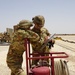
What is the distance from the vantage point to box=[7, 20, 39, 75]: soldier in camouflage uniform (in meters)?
4.55

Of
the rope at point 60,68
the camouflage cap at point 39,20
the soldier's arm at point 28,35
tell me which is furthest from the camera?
the rope at point 60,68

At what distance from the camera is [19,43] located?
4613mm

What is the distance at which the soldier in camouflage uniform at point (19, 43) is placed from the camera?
455 centimetres

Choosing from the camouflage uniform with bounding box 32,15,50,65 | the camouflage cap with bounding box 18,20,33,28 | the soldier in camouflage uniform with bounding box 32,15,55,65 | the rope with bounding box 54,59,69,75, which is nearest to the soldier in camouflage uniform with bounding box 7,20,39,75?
the camouflage cap with bounding box 18,20,33,28

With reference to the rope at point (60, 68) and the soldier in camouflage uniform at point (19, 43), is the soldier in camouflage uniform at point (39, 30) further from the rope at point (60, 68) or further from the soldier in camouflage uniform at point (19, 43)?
the rope at point (60, 68)

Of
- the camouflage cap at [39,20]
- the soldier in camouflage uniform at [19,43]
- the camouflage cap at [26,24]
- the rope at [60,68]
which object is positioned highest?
the camouflage cap at [39,20]

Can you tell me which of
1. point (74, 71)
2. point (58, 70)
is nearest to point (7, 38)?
point (74, 71)

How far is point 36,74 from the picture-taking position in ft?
14.7

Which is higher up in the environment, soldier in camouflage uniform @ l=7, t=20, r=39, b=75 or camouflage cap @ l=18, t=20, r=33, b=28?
camouflage cap @ l=18, t=20, r=33, b=28

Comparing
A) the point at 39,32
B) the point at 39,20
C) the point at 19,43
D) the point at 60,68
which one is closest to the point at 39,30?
the point at 39,32

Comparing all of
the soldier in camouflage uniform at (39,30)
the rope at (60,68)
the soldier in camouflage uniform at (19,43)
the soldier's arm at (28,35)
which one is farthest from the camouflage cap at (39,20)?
the rope at (60,68)

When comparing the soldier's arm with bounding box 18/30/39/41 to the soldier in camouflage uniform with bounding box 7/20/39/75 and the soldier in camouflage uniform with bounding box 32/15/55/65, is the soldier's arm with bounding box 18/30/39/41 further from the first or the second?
the soldier in camouflage uniform with bounding box 32/15/55/65

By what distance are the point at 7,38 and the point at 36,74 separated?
32.0 m

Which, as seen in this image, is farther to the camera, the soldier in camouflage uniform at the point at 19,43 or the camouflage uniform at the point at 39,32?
the camouflage uniform at the point at 39,32
